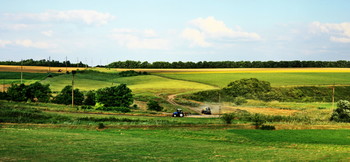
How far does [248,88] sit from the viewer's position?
110 m

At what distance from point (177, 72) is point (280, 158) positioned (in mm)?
121741

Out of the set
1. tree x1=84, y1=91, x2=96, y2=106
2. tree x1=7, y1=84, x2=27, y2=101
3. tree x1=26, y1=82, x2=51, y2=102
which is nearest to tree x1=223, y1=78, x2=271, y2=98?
tree x1=84, y1=91, x2=96, y2=106

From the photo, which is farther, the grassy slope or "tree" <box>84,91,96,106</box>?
the grassy slope

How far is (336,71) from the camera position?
141 meters

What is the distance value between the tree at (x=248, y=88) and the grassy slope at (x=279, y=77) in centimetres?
476

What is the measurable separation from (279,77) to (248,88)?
976 inches

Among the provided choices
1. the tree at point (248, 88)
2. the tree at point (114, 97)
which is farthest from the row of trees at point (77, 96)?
the tree at point (248, 88)

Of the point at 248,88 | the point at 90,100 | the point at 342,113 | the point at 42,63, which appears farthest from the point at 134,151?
the point at 42,63

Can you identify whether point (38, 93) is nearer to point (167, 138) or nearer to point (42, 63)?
point (167, 138)

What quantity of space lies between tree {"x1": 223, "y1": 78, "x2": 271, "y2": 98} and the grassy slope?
4.76 meters

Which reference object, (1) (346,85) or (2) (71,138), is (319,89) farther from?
(2) (71,138)

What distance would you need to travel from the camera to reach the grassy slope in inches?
4720

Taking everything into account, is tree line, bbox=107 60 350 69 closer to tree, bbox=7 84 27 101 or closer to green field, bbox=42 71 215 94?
green field, bbox=42 71 215 94

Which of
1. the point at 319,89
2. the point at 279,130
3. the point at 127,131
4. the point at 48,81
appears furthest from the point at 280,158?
the point at 48,81
